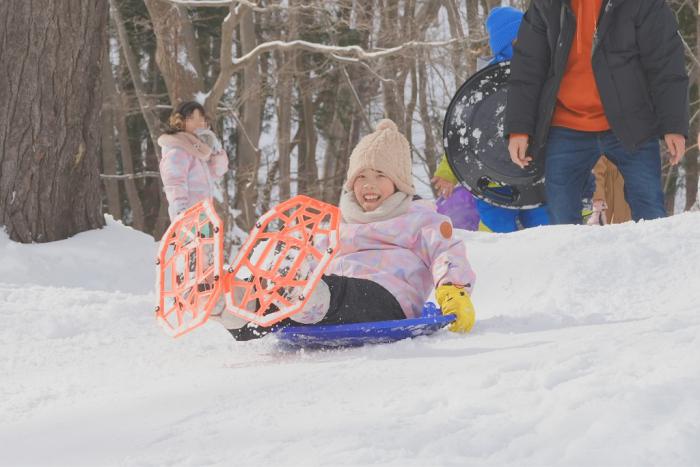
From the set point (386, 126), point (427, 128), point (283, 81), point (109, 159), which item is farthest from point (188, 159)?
point (427, 128)

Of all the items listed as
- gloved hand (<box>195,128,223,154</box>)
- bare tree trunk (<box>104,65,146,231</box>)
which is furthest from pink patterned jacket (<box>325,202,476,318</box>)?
bare tree trunk (<box>104,65,146,231</box>)

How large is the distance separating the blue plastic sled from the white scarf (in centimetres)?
45

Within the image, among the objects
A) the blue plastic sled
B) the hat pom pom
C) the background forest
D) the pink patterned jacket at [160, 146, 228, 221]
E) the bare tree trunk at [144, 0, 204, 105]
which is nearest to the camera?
the blue plastic sled

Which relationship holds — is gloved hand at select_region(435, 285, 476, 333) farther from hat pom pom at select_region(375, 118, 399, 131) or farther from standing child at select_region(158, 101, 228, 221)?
standing child at select_region(158, 101, 228, 221)

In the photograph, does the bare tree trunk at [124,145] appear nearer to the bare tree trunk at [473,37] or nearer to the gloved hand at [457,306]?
the bare tree trunk at [473,37]


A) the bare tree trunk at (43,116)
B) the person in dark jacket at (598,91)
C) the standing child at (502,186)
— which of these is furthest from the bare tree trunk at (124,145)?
the person in dark jacket at (598,91)

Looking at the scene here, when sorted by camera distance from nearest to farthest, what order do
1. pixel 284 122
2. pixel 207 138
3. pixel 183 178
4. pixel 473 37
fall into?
pixel 183 178, pixel 207 138, pixel 473 37, pixel 284 122

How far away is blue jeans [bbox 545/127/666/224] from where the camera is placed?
405cm

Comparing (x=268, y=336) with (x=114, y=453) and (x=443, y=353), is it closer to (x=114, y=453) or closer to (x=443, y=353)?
(x=443, y=353)

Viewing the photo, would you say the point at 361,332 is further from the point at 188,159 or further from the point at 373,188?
the point at 188,159

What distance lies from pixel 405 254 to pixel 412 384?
110 cm

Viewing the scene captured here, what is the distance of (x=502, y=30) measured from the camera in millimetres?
5461

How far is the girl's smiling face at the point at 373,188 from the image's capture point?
3561 millimetres

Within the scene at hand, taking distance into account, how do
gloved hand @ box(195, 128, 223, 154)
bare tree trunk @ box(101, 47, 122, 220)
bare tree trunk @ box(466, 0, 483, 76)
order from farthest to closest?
bare tree trunk @ box(101, 47, 122, 220) < bare tree trunk @ box(466, 0, 483, 76) < gloved hand @ box(195, 128, 223, 154)
